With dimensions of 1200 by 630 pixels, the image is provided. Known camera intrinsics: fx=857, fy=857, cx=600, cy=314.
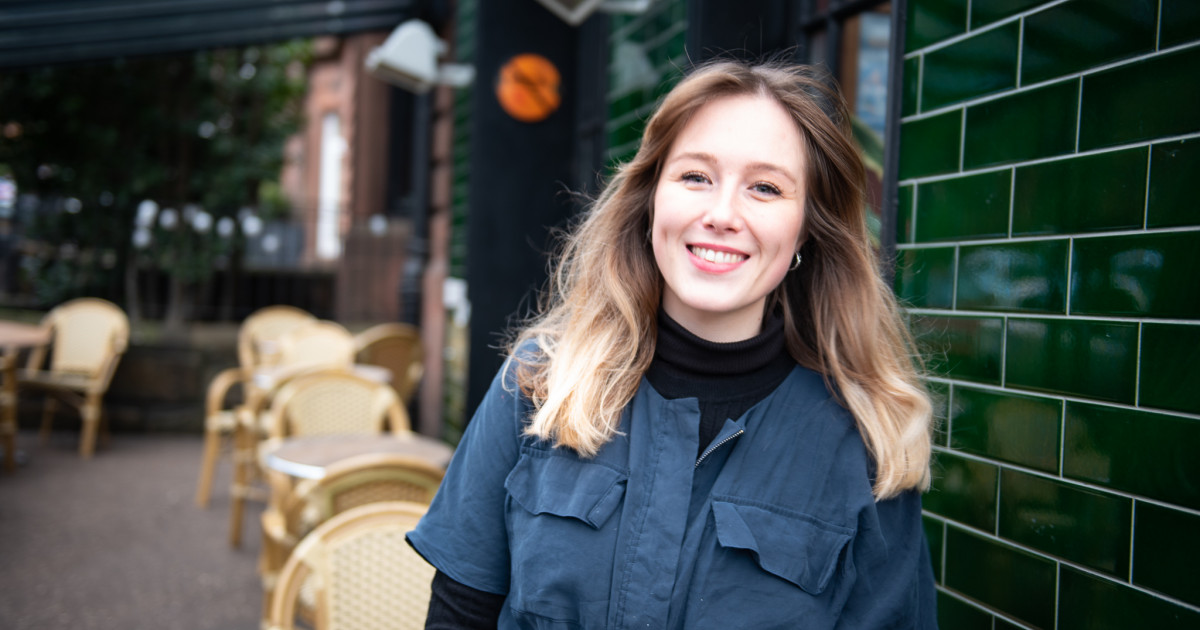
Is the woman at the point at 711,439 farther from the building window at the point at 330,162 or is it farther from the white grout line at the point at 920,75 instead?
the building window at the point at 330,162

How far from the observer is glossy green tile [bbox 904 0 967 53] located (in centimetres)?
192

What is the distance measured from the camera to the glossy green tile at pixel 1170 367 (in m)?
1.38

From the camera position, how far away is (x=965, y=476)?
73.8 inches

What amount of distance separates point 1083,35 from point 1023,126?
20 centimetres

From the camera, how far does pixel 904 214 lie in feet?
6.86

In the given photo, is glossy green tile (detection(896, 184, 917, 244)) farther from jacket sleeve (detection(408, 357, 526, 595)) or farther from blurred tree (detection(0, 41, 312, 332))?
blurred tree (detection(0, 41, 312, 332))

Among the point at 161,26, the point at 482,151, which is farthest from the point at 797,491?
the point at 161,26

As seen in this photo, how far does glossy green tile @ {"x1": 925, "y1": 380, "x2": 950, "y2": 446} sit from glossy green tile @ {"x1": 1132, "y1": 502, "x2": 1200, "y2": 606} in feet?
1.66

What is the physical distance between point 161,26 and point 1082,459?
793cm

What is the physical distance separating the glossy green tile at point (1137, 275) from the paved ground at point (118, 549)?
3789mm

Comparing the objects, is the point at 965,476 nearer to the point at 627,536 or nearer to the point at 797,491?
the point at 797,491

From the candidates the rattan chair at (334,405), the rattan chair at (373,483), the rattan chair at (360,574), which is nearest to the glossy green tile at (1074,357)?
the rattan chair at (360,574)

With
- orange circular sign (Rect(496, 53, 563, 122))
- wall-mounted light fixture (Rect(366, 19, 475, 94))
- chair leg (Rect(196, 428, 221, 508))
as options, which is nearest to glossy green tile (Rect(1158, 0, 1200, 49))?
orange circular sign (Rect(496, 53, 563, 122))

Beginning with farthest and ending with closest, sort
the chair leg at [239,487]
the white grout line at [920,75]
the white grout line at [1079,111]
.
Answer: the chair leg at [239,487], the white grout line at [920,75], the white grout line at [1079,111]
